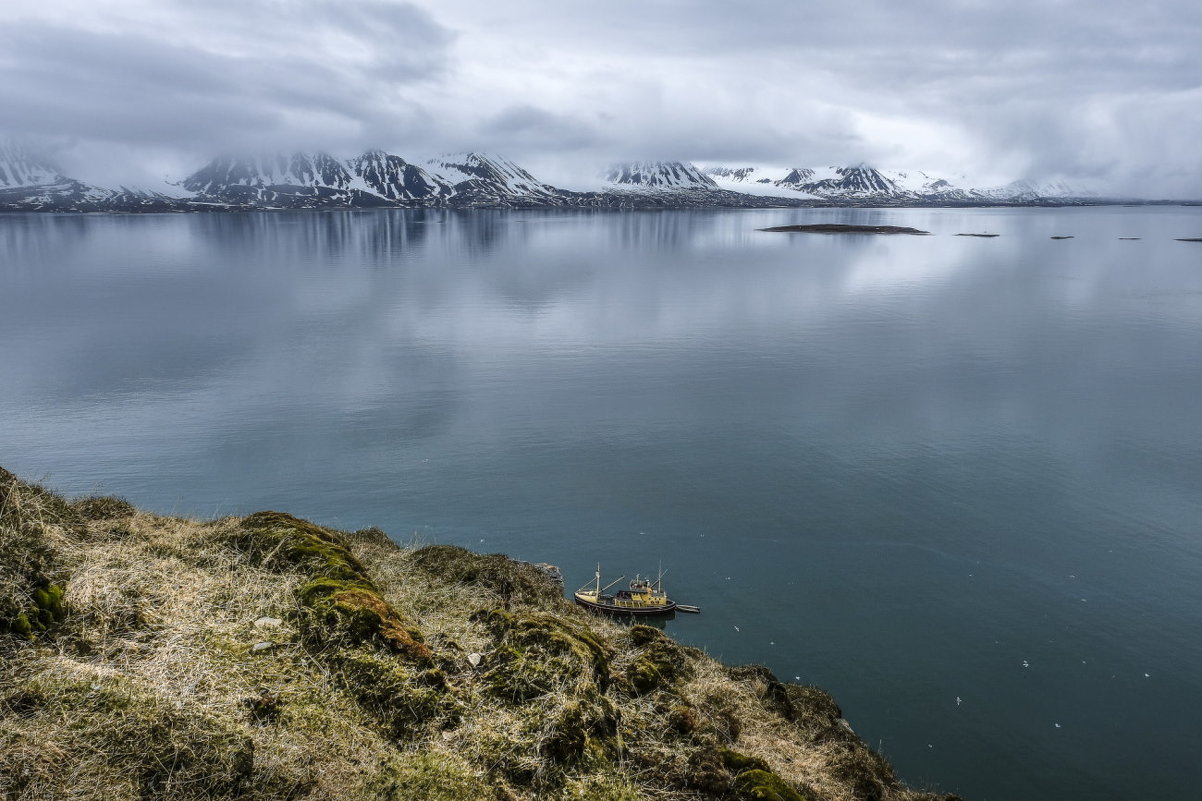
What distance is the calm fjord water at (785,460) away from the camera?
21.0m

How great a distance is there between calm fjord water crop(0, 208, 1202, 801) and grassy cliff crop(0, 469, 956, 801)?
347 inches

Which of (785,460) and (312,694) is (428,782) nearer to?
(312,694)

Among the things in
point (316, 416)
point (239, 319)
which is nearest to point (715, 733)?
point (316, 416)

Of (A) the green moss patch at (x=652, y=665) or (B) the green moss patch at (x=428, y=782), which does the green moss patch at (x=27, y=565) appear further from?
(A) the green moss patch at (x=652, y=665)

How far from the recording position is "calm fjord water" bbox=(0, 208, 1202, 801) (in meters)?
21.0

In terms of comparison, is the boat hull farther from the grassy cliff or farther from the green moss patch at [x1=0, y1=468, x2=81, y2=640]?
the green moss patch at [x1=0, y1=468, x2=81, y2=640]

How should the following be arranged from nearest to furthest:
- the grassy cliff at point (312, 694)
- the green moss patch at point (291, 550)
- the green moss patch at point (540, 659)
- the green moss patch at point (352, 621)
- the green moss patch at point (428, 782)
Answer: the grassy cliff at point (312, 694), the green moss patch at point (428, 782), the green moss patch at point (540, 659), the green moss patch at point (352, 621), the green moss patch at point (291, 550)

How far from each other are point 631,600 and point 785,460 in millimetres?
15375

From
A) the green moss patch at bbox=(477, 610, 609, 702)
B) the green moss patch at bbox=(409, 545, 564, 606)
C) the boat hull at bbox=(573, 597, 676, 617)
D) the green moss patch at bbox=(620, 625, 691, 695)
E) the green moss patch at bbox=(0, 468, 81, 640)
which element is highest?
the green moss patch at bbox=(0, 468, 81, 640)

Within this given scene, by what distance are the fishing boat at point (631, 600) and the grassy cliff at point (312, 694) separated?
903cm

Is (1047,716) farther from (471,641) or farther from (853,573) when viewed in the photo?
(471,641)

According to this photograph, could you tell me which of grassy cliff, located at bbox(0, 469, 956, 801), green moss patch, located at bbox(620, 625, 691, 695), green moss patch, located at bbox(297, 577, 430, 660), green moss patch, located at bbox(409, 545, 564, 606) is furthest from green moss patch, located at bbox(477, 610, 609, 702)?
green moss patch, located at bbox(409, 545, 564, 606)

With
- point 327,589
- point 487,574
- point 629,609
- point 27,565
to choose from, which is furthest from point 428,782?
point 629,609

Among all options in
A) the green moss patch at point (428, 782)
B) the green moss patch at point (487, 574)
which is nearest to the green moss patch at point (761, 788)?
the green moss patch at point (428, 782)
